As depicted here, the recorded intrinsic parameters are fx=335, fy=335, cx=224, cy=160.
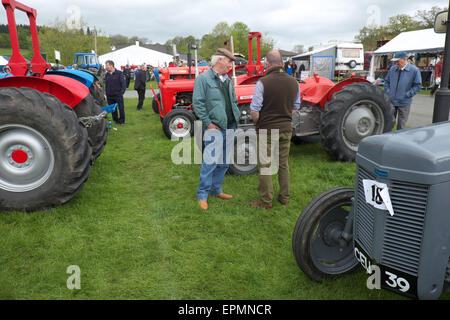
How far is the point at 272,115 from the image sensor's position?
3.51m

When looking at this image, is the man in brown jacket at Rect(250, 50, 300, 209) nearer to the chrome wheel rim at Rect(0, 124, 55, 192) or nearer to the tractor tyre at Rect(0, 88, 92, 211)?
the tractor tyre at Rect(0, 88, 92, 211)

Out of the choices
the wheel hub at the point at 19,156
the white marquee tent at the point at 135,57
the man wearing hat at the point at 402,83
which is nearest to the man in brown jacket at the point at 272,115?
the wheel hub at the point at 19,156

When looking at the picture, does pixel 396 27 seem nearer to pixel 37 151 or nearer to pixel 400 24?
pixel 400 24

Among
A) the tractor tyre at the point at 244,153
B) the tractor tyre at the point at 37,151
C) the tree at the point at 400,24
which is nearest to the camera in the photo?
the tractor tyre at the point at 37,151

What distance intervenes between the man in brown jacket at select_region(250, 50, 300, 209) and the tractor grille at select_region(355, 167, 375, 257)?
158 centimetres

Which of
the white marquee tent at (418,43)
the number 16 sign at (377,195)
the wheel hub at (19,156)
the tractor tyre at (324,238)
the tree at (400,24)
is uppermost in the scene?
the tree at (400,24)

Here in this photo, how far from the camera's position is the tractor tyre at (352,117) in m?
4.96

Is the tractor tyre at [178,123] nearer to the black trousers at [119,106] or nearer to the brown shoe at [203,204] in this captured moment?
the black trousers at [119,106]

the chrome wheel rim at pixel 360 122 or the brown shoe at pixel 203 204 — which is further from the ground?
the chrome wheel rim at pixel 360 122

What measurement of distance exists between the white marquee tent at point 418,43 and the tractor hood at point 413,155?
57.7ft

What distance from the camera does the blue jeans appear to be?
12.1 ft

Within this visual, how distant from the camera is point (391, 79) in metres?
5.82
